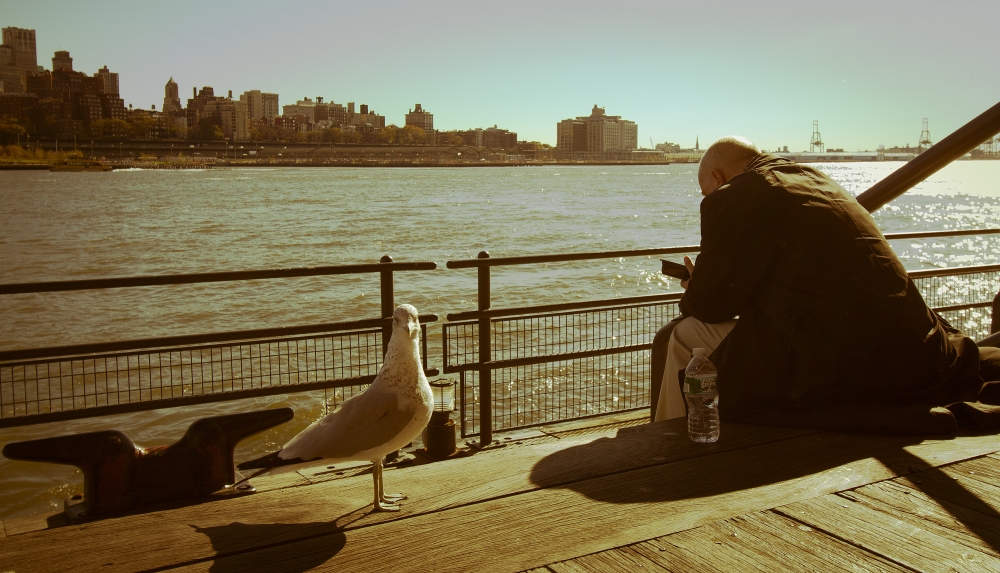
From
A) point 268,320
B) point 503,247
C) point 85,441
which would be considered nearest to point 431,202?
point 503,247

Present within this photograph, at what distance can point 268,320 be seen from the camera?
16406mm

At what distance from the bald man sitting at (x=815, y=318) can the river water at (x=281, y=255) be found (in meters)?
6.24

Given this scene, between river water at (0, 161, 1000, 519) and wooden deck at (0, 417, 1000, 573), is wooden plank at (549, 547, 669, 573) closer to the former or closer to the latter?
wooden deck at (0, 417, 1000, 573)

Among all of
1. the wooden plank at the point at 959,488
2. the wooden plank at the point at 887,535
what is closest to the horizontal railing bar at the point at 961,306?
the wooden plank at the point at 959,488

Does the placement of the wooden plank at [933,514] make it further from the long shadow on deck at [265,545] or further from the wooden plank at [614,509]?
the long shadow on deck at [265,545]

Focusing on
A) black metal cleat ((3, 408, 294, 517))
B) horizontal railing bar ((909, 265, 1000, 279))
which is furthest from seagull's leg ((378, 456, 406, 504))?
horizontal railing bar ((909, 265, 1000, 279))

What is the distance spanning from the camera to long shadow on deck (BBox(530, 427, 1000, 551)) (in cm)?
259

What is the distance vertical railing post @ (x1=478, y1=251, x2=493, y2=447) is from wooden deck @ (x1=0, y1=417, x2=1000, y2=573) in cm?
214

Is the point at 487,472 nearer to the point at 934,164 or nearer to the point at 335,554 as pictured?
the point at 335,554

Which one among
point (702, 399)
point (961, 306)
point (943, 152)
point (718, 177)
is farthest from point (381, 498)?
point (961, 306)

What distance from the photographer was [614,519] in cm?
240

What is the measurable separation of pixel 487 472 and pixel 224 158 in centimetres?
19476

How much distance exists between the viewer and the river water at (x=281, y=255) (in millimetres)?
10585

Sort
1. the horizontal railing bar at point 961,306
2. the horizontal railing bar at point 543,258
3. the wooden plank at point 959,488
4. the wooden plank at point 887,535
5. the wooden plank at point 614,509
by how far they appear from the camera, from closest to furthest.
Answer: the wooden plank at point 887,535 < the wooden plank at point 614,509 < the wooden plank at point 959,488 < the horizontal railing bar at point 543,258 < the horizontal railing bar at point 961,306
